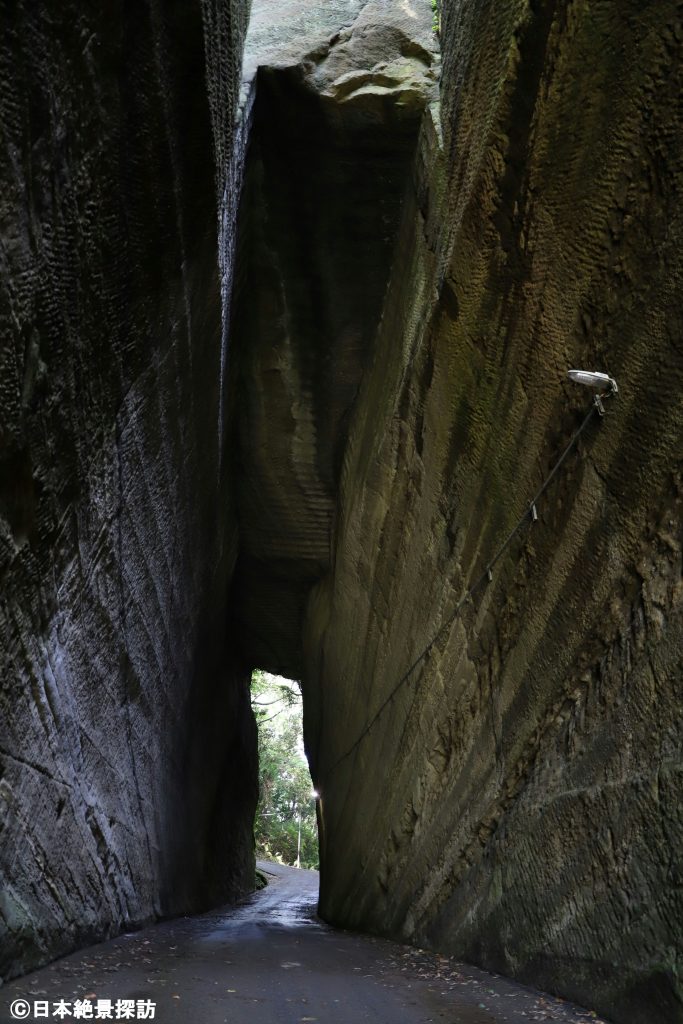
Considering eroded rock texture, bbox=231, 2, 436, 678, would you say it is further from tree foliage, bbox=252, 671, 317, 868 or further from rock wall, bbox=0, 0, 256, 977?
tree foliage, bbox=252, 671, 317, 868

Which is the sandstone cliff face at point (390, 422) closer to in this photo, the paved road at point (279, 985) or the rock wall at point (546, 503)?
the rock wall at point (546, 503)

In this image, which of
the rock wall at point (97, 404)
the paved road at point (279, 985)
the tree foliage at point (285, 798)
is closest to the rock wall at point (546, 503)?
the paved road at point (279, 985)

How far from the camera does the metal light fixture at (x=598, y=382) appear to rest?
11.2ft

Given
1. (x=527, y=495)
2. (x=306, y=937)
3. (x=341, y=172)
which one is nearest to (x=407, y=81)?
(x=341, y=172)

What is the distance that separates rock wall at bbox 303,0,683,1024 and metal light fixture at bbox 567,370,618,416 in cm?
5

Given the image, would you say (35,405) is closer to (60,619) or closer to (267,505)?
(60,619)

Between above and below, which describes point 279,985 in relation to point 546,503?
below

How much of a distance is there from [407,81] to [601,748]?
16.3 feet

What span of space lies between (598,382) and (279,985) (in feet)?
11.2

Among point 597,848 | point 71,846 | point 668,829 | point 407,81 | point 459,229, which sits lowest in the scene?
point 71,846

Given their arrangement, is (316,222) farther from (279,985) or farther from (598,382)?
(279,985)

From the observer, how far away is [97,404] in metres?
4.07

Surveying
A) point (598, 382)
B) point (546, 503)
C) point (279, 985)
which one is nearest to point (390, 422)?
point (546, 503)

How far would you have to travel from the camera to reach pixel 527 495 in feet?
14.2
